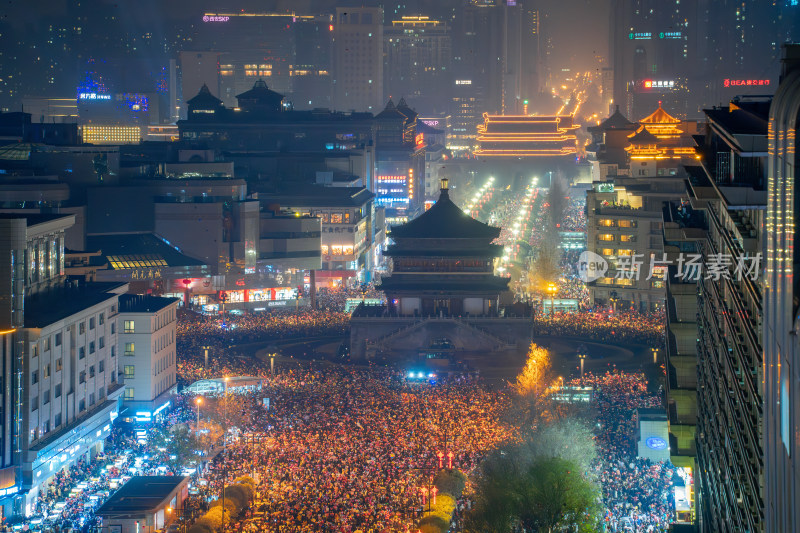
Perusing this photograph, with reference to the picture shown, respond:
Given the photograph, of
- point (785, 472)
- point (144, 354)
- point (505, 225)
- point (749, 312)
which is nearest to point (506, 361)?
point (144, 354)

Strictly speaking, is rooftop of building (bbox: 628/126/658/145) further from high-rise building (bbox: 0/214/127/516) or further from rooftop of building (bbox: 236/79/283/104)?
high-rise building (bbox: 0/214/127/516)

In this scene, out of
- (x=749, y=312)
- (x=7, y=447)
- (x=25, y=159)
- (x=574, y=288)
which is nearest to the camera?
(x=749, y=312)

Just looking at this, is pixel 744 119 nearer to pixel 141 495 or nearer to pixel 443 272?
pixel 141 495

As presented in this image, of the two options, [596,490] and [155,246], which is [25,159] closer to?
[155,246]

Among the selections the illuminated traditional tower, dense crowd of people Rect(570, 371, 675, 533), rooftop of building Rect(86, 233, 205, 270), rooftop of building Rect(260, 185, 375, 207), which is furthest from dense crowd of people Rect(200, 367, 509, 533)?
rooftop of building Rect(260, 185, 375, 207)

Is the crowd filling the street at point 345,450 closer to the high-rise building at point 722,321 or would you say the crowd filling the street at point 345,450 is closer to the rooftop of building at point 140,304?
the rooftop of building at point 140,304

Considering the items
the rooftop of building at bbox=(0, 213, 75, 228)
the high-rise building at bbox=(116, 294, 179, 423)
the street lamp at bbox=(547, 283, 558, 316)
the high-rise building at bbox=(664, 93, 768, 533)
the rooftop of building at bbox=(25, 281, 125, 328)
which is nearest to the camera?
the high-rise building at bbox=(664, 93, 768, 533)

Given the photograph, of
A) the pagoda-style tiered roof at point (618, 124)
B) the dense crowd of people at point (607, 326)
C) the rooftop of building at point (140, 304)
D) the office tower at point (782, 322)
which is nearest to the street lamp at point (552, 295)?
the dense crowd of people at point (607, 326)
